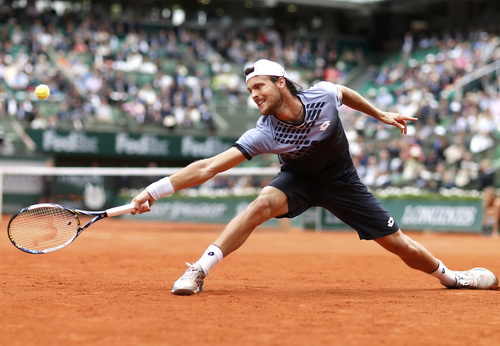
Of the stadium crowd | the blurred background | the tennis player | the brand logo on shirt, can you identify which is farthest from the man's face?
the stadium crowd

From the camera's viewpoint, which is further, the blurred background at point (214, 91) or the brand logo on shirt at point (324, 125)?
the blurred background at point (214, 91)

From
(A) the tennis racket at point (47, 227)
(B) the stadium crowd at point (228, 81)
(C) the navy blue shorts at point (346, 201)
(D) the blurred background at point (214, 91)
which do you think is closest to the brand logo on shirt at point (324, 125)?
(C) the navy blue shorts at point (346, 201)

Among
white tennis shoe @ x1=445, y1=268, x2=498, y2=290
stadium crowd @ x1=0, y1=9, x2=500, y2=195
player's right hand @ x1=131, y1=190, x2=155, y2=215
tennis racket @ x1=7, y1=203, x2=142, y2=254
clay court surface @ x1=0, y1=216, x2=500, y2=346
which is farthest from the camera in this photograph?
stadium crowd @ x1=0, y1=9, x2=500, y2=195

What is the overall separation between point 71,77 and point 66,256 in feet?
60.5

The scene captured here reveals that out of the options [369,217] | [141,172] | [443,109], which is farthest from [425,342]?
[443,109]

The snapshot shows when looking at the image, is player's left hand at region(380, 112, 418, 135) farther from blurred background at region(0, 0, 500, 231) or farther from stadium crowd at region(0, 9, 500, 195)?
stadium crowd at region(0, 9, 500, 195)

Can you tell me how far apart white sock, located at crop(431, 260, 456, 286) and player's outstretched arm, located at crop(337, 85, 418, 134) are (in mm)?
1349

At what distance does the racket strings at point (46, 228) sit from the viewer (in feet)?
21.2

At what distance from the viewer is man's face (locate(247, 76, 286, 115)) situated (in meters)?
6.22

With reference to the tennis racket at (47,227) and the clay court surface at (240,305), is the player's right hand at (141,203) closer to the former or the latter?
the tennis racket at (47,227)

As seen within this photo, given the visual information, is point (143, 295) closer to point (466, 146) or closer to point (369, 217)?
point (369, 217)

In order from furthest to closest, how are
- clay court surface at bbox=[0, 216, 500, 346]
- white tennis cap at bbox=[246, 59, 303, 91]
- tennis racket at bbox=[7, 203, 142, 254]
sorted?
tennis racket at bbox=[7, 203, 142, 254], white tennis cap at bbox=[246, 59, 303, 91], clay court surface at bbox=[0, 216, 500, 346]

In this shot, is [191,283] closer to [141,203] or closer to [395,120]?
[141,203]

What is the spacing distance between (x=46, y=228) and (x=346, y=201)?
2645mm
